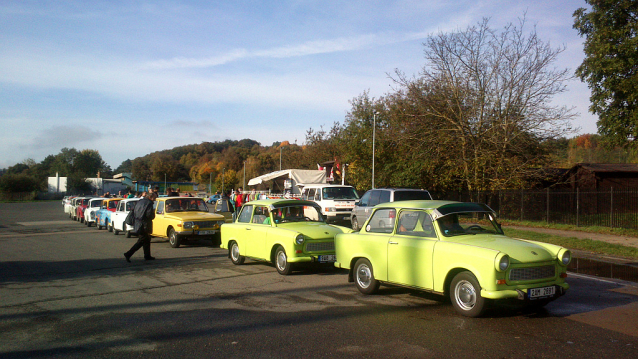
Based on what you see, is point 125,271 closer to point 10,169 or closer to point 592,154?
point 592,154

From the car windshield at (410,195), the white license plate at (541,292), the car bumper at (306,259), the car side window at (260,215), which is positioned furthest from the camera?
the car windshield at (410,195)

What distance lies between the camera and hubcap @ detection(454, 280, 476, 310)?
6.47m

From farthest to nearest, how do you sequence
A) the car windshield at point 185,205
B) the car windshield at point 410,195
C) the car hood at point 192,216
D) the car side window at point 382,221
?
1. the car windshield at point 410,195
2. the car windshield at point 185,205
3. the car hood at point 192,216
4. the car side window at point 382,221

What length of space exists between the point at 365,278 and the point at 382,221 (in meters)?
1.05

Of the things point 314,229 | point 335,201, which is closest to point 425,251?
point 314,229

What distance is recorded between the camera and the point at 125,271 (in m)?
10.9

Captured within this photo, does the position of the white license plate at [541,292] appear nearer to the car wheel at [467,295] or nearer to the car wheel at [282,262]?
the car wheel at [467,295]

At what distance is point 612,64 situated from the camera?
22.5 meters

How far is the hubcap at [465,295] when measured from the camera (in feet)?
21.2

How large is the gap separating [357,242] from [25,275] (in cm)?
762

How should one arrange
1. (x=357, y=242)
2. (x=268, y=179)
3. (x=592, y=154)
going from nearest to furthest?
1. (x=357, y=242)
2. (x=268, y=179)
3. (x=592, y=154)

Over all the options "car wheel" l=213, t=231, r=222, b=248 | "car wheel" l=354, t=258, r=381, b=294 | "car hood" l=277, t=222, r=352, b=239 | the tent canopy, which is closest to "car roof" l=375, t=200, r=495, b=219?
"car wheel" l=354, t=258, r=381, b=294

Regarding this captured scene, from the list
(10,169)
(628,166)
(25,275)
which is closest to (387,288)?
(25,275)

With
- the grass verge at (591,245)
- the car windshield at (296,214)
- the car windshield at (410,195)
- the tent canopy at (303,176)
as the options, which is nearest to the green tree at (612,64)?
Answer: the grass verge at (591,245)
